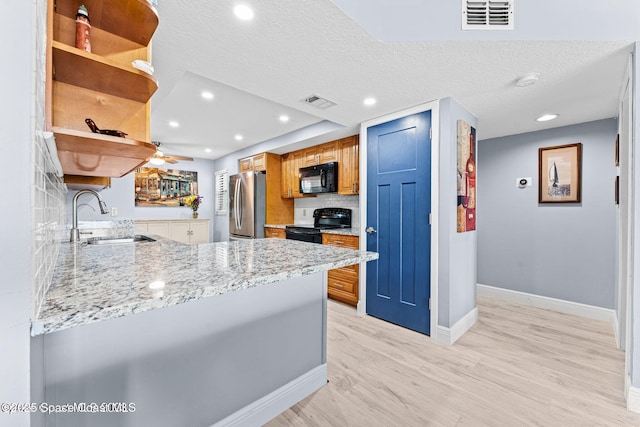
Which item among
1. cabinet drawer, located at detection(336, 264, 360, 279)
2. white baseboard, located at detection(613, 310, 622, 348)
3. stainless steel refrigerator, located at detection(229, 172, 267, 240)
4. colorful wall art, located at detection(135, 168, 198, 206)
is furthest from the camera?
colorful wall art, located at detection(135, 168, 198, 206)

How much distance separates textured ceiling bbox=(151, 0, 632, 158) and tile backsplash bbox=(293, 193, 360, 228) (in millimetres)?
1435

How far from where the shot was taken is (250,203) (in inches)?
182

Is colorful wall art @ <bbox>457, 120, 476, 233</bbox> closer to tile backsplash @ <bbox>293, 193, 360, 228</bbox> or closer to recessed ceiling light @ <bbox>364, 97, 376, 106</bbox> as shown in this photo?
recessed ceiling light @ <bbox>364, 97, 376, 106</bbox>

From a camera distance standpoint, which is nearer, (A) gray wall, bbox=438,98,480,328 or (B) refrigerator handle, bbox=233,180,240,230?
(A) gray wall, bbox=438,98,480,328

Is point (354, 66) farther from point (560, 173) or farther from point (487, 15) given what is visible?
point (560, 173)

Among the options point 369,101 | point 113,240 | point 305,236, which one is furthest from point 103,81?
point 305,236

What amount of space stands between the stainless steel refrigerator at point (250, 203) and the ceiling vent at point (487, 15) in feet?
11.6

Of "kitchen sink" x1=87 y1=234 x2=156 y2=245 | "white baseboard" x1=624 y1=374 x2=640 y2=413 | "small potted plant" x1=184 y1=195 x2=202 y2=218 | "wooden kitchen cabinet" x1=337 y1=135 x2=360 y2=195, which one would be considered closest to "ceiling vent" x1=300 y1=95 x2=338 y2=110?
"wooden kitchen cabinet" x1=337 y1=135 x2=360 y2=195

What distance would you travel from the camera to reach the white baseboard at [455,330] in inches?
95.6

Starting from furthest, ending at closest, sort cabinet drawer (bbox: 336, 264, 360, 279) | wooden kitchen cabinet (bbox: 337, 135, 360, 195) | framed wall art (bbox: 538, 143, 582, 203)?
wooden kitchen cabinet (bbox: 337, 135, 360, 195)
cabinet drawer (bbox: 336, 264, 360, 279)
framed wall art (bbox: 538, 143, 582, 203)

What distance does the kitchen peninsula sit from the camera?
2.28ft

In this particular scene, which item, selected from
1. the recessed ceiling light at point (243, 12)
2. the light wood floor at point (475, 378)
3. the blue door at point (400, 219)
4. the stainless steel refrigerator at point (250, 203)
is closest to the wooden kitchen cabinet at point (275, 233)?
the stainless steel refrigerator at point (250, 203)

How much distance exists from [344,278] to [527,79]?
2578mm

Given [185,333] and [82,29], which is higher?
[82,29]
